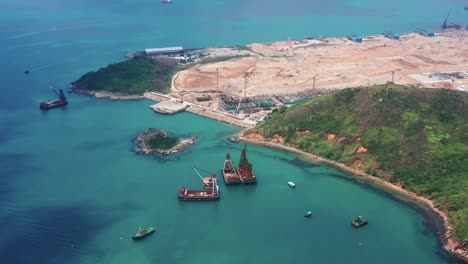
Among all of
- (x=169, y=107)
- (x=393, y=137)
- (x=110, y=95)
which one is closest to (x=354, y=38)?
(x=169, y=107)

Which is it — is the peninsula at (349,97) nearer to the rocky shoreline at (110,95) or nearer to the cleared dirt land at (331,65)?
the cleared dirt land at (331,65)

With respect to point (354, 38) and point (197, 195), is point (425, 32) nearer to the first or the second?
point (354, 38)

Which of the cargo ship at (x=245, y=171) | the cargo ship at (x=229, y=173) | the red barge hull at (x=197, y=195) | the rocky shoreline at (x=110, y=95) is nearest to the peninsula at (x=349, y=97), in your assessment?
the rocky shoreline at (x=110, y=95)

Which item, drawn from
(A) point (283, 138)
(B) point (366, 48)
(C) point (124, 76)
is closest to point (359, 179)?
(A) point (283, 138)

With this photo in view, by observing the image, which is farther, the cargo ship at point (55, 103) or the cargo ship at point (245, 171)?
the cargo ship at point (55, 103)

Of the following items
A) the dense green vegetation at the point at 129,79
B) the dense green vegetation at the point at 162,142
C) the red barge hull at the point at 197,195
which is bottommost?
the red barge hull at the point at 197,195

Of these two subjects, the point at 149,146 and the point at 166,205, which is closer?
the point at 166,205

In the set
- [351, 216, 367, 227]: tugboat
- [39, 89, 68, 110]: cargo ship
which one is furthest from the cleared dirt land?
[351, 216, 367, 227]: tugboat

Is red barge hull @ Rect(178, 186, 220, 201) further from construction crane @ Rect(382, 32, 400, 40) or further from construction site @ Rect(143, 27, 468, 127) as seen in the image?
construction crane @ Rect(382, 32, 400, 40)
